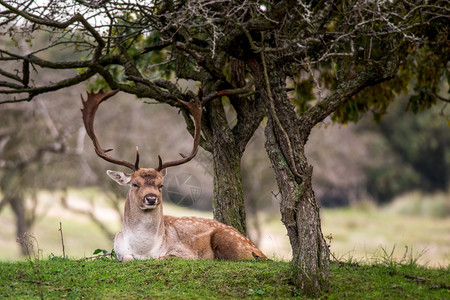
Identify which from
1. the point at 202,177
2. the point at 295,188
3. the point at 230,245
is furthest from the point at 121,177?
the point at 202,177

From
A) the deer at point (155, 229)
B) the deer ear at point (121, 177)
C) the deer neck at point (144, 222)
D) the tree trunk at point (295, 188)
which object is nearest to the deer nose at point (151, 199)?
the deer at point (155, 229)

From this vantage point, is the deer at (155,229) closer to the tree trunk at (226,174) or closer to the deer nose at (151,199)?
the deer nose at (151,199)

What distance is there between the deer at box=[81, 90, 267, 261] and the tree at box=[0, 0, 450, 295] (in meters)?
0.52

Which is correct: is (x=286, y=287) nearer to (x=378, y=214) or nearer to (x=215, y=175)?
(x=215, y=175)

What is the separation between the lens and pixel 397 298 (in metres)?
7.12

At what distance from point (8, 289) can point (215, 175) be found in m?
4.22

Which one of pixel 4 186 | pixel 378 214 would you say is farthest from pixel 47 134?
pixel 378 214

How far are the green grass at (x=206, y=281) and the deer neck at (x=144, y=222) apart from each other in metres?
1.12

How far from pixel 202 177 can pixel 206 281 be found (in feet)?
64.0

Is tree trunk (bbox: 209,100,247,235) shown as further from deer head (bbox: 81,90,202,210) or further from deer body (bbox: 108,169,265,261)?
deer head (bbox: 81,90,202,210)

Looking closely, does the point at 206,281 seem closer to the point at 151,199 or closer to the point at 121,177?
the point at 151,199

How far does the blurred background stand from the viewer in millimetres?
24203

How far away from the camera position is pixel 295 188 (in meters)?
7.57

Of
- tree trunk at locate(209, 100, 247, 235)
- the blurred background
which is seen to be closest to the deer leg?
tree trunk at locate(209, 100, 247, 235)
